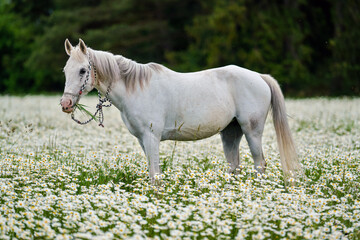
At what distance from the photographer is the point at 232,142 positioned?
6723 millimetres

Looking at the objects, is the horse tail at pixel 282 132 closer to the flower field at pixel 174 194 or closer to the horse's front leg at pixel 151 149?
the flower field at pixel 174 194

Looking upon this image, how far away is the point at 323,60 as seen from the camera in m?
31.0

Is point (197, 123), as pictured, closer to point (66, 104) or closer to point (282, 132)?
point (282, 132)

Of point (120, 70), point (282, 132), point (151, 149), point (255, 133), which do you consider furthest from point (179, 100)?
point (282, 132)

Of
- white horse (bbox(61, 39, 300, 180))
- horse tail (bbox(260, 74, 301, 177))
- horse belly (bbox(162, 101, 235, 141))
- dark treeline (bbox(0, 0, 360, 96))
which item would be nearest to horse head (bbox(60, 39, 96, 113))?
white horse (bbox(61, 39, 300, 180))

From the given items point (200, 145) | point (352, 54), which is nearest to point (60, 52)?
point (352, 54)

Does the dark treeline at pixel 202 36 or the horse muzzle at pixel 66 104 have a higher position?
the dark treeline at pixel 202 36

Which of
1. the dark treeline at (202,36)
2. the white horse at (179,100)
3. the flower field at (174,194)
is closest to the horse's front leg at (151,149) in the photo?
the white horse at (179,100)

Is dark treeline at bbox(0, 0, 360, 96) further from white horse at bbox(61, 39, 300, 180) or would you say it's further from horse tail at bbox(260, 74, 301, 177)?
white horse at bbox(61, 39, 300, 180)

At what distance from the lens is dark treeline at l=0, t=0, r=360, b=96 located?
89.6 feet

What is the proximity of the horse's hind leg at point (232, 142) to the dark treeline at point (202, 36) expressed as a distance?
16657mm

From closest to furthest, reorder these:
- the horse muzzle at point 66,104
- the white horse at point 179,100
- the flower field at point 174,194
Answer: the flower field at point 174,194 < the horse muzzle at point 66,104 < the white horse at point 179,100

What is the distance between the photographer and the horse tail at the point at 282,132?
20.2 ft

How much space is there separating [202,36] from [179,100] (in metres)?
26.7
